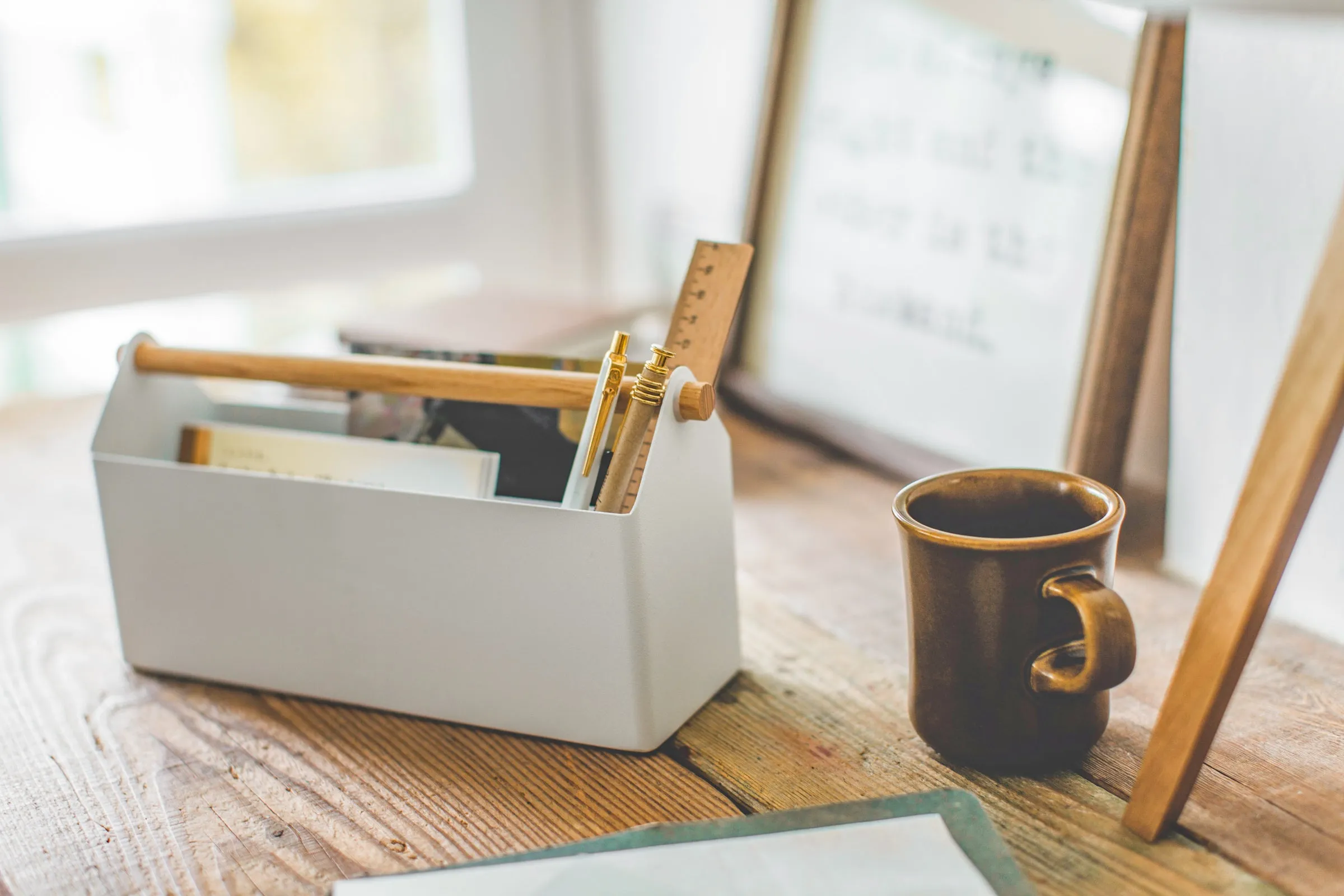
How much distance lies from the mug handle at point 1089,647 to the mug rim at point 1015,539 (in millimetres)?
18

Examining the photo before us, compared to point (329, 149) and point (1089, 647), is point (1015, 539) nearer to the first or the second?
point (1089, 647)

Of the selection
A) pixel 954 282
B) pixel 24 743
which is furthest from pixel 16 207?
pixel 954 282

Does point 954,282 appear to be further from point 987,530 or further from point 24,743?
point 24,743

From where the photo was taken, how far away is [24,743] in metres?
0.57

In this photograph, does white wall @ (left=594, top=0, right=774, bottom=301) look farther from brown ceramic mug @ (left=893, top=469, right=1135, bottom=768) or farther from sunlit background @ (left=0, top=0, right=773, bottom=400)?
brown ceramic mug @ (left=893, top=469, right=1135, bottom=768)

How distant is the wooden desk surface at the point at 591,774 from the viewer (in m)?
0.45

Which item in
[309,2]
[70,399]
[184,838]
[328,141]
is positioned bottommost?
[70,399]

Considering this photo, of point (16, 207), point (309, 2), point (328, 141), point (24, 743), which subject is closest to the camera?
point (24, 743)

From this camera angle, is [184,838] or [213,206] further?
[213,206]

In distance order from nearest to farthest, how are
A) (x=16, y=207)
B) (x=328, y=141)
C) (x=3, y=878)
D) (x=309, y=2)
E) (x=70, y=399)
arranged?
(x=3, y=878) → (x=70, y=399) → (x=16, y=207) → (x=309, y=2) → (x=328, y=141)

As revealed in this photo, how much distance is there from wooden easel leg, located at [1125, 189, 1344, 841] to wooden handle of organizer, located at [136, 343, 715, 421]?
22 centimetres

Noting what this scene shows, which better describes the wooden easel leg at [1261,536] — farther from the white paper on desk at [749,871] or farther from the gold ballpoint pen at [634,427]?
the gold ballpoint pen at [634,427]

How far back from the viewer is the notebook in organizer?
42 centimetres

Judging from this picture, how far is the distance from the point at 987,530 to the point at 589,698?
0.20m
